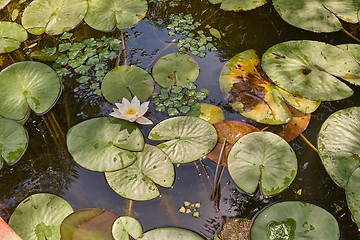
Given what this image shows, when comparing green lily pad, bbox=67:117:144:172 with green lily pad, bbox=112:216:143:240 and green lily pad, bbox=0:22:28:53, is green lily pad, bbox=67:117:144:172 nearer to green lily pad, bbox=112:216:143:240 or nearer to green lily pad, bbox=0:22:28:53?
green lily pad, bbox=112:216:143:240

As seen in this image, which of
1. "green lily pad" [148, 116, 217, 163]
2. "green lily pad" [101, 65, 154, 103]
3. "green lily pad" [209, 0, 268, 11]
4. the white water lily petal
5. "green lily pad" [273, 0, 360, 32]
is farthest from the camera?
"green lily pad" [209, 0, 268, 11]

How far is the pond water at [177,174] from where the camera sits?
1777 millimetres

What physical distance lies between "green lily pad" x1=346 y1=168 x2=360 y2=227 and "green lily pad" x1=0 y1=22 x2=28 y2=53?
1.90m

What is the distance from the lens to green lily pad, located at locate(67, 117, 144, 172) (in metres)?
1.88

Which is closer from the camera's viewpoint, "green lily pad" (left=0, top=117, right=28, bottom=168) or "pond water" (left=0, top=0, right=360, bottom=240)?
"pond water" (left=0, top=0, right=360, bottom=240)

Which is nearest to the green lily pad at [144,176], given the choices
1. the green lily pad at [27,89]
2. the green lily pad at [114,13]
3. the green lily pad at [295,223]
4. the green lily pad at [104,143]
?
the green lily pad at [104,143]

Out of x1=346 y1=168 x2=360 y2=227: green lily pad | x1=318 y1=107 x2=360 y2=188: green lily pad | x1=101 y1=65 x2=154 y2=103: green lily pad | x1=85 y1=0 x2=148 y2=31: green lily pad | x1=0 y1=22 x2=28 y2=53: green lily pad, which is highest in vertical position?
x1=85 y1=0 x2=148 y2=31: green lily pad

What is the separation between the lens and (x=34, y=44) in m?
2.47

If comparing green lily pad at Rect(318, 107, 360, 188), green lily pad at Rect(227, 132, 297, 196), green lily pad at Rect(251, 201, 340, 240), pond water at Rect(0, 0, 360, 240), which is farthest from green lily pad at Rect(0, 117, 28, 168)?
green lily pad at Rect(318, 107, 360, 188)

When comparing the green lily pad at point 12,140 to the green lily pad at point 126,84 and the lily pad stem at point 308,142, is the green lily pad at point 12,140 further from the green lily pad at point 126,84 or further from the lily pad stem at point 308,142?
the lily pad stem at point 308,142

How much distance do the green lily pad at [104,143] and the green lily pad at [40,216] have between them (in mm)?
210

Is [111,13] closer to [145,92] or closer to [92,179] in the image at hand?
[145,92]

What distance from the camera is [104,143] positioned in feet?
6.33

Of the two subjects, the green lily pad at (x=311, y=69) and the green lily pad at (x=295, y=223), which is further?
the green lily pad at (x=311, y=69)
